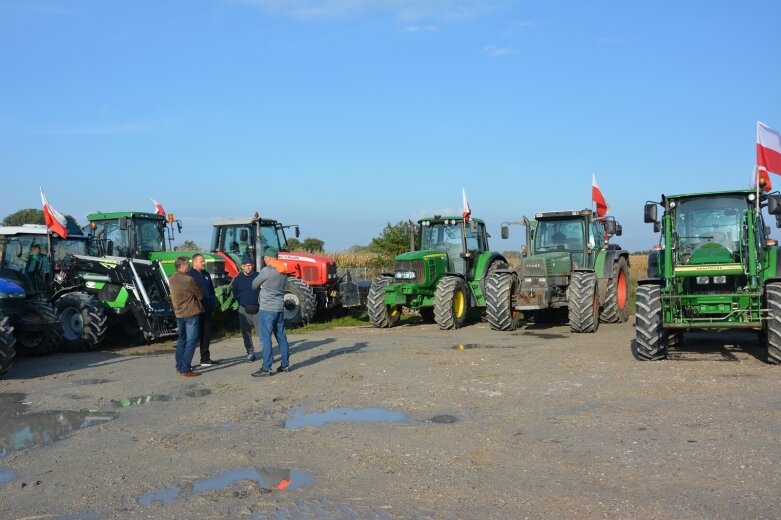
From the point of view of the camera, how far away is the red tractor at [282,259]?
16.8 m

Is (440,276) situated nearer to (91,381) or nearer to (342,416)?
(91,381)

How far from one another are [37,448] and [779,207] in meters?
9.37

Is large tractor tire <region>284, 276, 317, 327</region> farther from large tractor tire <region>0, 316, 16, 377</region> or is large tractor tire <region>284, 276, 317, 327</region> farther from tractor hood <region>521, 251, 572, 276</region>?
large tractor tire <region>0, 316, 16, 377</region>

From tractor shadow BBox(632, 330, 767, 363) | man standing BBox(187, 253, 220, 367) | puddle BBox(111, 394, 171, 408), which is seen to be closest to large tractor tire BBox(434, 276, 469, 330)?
tractor shadow BBox(632, 330, 767, 363)

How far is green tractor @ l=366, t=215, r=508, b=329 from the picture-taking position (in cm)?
1541

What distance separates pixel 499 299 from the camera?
14594mm

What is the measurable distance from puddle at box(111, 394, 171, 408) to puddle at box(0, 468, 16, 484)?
95.9 inches

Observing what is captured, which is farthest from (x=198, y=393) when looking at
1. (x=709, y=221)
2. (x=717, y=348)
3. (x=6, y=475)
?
(x=717, y=348)

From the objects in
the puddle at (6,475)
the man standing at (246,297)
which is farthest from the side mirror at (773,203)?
the puddle at (6,475)

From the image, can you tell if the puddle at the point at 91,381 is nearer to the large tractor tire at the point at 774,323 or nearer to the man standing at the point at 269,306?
the man standing at the point at 269,306

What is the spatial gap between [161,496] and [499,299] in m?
10.2

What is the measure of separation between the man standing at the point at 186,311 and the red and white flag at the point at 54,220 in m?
4.75

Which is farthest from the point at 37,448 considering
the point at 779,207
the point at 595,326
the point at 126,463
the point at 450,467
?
the point at 595,326

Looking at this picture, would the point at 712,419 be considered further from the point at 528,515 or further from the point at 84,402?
the point at 84,402
